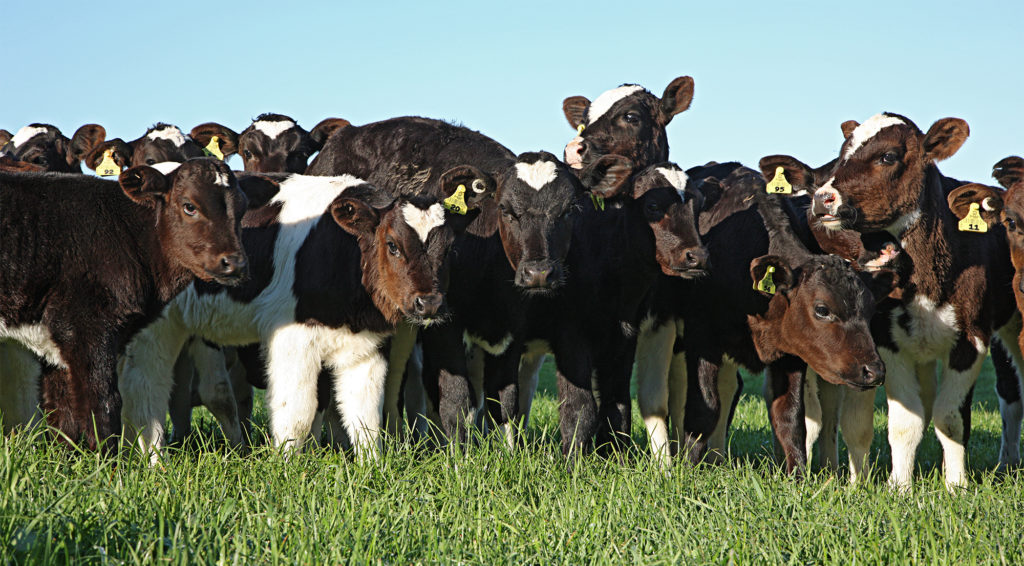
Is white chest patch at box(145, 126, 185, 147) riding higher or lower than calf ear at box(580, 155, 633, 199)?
higher

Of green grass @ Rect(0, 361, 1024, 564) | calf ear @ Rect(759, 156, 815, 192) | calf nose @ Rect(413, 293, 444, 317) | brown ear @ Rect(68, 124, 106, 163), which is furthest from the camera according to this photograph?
brown ear @ Rect(68, 124, 106, 163)

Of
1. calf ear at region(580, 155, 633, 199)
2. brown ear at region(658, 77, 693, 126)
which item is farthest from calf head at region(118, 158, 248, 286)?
brown ear at region(658, 77, 693, 126)

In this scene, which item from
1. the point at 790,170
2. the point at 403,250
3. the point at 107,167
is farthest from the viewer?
the point at 790,170

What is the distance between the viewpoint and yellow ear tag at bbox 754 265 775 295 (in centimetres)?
684

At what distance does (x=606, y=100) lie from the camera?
9281 mm

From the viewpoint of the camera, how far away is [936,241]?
7.28m

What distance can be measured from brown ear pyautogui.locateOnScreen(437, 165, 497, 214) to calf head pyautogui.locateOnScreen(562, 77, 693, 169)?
1890 mm

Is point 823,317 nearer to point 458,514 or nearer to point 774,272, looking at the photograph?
point 774,272

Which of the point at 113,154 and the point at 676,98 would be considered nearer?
the point at 113,154

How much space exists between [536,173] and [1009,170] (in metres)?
3.45

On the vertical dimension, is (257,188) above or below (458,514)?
above

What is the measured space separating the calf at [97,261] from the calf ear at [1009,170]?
5.33 m

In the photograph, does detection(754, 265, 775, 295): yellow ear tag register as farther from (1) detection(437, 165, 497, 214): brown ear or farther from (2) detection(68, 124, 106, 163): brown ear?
(2) detection(68, 124, 106, 163): brown ear

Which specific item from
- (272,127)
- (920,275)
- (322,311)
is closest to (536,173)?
(322,311)
